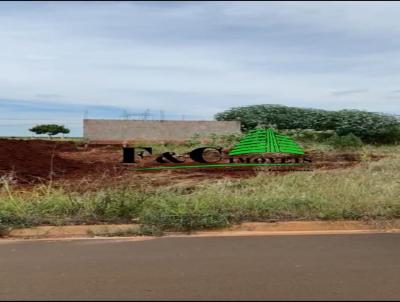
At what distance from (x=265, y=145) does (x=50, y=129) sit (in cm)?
2001

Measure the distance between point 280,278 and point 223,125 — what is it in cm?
2404

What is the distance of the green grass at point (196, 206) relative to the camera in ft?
23.8

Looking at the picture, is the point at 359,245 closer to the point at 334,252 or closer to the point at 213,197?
the point at 334,252

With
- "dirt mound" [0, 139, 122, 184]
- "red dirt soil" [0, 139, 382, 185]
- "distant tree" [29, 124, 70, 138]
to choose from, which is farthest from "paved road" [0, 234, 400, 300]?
"distant tree" [29, 124, 70, 138]

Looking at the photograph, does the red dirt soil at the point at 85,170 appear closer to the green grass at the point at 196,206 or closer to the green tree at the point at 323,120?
the green grass at the point at 196,206

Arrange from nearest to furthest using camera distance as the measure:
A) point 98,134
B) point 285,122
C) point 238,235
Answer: point 238,235, point 98,134, point 285,122

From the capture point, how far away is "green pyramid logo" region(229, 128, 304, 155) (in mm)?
16297

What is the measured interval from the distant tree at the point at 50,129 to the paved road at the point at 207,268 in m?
26.2

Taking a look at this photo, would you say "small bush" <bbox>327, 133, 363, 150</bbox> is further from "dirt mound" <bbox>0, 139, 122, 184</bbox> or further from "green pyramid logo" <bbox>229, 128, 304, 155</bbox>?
"dirt mound" <bbox>0, 139, 122, 184</bbox>

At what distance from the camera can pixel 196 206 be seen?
7637mm

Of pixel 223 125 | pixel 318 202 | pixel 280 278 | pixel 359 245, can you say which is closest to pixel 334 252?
pixel 359 245

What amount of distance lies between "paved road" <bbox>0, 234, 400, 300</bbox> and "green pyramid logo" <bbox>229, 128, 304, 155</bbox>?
940cm

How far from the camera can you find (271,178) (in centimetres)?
1050

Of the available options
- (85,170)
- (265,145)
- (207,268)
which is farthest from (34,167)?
(207,268)
